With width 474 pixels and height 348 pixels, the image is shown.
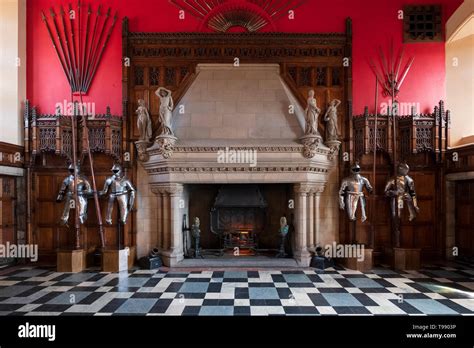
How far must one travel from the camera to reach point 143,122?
625 cm

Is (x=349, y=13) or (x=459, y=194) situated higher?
(x=349, y=13)

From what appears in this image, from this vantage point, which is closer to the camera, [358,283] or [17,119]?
[358,283]

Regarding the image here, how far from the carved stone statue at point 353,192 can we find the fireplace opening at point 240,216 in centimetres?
128

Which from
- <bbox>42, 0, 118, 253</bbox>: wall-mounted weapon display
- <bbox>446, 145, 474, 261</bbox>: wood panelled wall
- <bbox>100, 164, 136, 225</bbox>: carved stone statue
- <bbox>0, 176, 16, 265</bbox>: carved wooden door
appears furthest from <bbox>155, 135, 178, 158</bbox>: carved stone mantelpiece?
<bbox>446, 145, 474, 261</bbox>: wood panelled wall

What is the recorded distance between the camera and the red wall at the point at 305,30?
667 cm

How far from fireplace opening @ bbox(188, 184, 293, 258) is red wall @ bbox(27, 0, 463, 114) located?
9.78ft

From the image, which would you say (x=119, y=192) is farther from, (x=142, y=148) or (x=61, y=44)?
(x=61, y=44)

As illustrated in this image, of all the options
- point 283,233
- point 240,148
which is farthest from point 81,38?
point 283,233

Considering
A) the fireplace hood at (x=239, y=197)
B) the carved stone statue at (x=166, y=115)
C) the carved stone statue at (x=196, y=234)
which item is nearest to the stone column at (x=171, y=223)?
the carved stone statue at (x=196, y=234)

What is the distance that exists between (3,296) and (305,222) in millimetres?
5691

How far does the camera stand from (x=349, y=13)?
6723 mm

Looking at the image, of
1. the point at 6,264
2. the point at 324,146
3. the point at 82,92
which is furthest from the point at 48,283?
the point at 324,146

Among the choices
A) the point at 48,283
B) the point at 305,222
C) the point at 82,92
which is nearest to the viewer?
the point at 48,283
